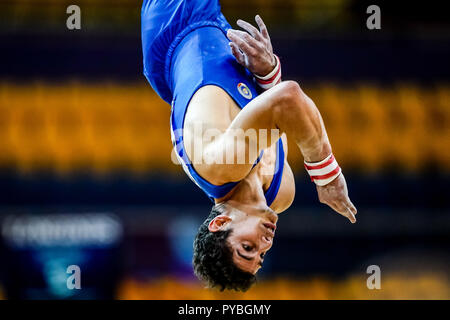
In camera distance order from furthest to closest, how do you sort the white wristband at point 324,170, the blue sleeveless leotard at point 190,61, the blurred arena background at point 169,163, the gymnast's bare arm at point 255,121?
the blurred arena background at point 169,163
the blue sleeveless leotard at point 190,61
the white wristband at point 324,170
the gymnast's bare arm at point 255,121

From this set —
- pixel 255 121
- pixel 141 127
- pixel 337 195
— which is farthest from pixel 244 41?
pixel 141 127

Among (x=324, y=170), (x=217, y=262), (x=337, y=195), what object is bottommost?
(x=217, y=262)

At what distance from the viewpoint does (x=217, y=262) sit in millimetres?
3854

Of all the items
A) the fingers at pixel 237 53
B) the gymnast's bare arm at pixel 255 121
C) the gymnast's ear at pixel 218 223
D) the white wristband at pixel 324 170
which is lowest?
the gymnast's ear at pixel 218 223

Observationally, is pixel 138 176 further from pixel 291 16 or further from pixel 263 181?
pixel 263 181

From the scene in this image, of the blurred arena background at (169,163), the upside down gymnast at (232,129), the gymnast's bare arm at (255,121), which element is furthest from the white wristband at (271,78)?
the blurred arena background at (169,163)

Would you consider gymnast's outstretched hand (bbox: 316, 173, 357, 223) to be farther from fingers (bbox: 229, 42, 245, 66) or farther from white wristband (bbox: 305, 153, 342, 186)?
fingers (bbox: 229, 42, 245, 66)

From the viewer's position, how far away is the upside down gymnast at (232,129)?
339 centimetres

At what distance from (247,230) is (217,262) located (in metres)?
0.27

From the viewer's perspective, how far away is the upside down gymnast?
339 centimetres

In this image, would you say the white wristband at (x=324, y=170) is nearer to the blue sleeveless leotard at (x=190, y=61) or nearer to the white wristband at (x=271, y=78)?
the blue sleeveless leotard at (x=190, y=61)

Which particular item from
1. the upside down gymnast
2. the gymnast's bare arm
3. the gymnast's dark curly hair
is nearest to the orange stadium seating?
the upside down gymnast

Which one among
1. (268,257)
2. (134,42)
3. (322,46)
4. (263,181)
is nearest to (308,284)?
(268,257)

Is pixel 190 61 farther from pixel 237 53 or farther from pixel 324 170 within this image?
pixel 324 170
